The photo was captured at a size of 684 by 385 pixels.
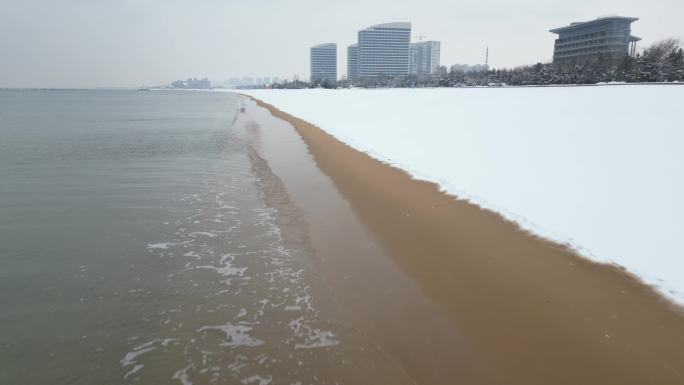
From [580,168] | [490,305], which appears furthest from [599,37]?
[490,305]

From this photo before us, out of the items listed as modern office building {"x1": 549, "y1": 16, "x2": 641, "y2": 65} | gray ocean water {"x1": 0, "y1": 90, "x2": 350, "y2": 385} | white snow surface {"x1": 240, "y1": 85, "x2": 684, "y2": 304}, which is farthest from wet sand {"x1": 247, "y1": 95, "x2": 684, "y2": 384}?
modern office building {"x1": 549, "y1": 16, "x2": 641, "y2": 65}

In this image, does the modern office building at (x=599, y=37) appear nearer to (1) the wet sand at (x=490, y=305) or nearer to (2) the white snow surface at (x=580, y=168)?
(2) the white snow surface at (x=580, y=168)

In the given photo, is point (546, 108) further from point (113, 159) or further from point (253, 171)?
point (113, 159)

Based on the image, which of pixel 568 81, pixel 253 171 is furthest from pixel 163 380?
pixel 568 81

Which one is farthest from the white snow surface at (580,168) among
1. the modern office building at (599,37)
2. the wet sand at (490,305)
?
the modern office building at (599,37)

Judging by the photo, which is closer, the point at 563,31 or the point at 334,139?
the point at 334,139

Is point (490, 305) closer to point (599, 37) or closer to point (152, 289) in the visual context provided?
point (152, 289)

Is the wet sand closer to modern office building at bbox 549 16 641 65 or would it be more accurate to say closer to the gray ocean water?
the gray ocean water
